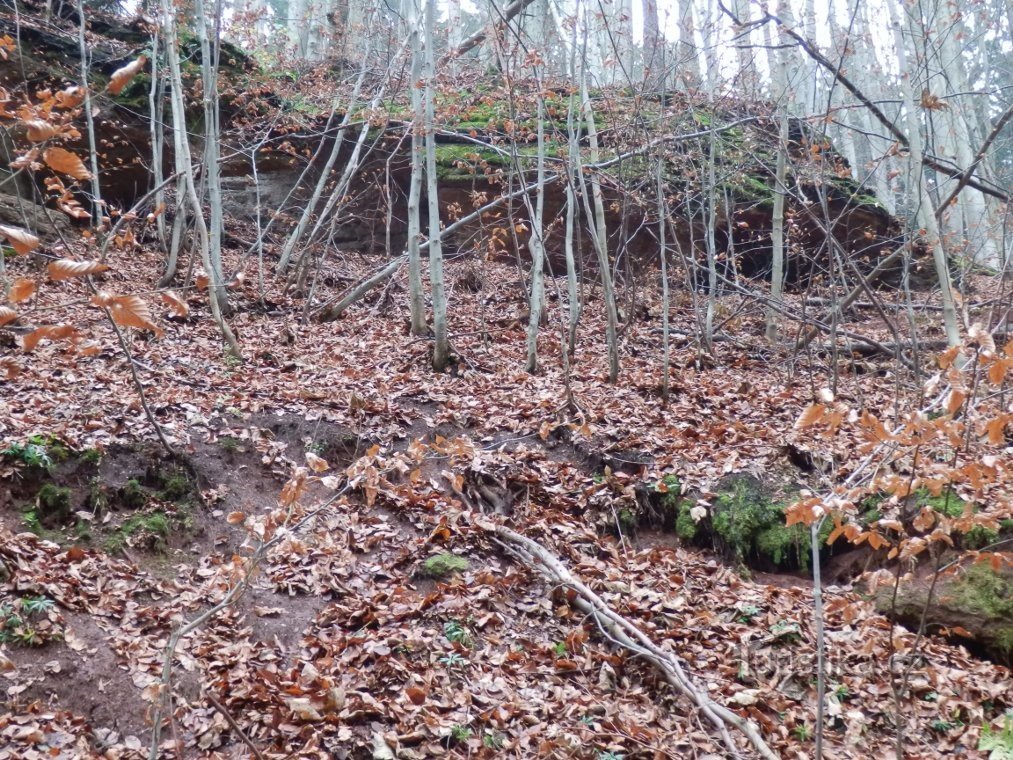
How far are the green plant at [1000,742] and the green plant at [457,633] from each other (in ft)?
10.2

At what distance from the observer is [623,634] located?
445 cm

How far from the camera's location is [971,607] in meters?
4.68

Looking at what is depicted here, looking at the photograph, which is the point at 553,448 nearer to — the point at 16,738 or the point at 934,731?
the point at 934,731

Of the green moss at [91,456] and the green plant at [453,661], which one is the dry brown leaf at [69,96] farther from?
the green moss at [91,456]

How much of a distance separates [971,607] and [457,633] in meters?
3.70

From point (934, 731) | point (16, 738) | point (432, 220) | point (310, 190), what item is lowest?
point (934, 731)

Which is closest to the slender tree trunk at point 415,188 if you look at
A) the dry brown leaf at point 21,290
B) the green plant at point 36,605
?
the green plant at point 36,605

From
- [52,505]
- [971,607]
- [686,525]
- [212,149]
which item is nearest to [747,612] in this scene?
[686,525]

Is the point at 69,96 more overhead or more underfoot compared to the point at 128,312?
more overhead

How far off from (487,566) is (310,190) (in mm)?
10449

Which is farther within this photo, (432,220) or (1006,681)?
(432,220)

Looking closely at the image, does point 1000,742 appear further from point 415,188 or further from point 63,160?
point 415,188

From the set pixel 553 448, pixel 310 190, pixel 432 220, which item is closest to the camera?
pixel 553 448

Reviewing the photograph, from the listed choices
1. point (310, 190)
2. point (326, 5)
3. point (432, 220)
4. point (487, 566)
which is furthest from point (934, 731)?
point (326, 5)
